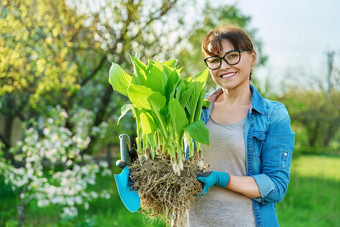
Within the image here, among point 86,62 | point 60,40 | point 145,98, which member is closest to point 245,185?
point 145,98

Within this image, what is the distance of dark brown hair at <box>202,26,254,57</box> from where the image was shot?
1.57 meters

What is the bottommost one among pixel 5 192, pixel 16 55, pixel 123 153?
pixel 5 192

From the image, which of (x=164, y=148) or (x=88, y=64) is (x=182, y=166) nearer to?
(x=164, y=148)

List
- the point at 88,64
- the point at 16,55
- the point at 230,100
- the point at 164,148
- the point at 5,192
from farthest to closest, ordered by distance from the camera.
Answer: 1. the point at 88,64
2. the point at 5,192
3. the point at 16,55
4. the point at 230,100
5. the point at 164,148

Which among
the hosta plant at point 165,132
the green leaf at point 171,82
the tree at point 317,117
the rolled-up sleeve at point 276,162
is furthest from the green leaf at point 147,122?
the tree at point 317,117

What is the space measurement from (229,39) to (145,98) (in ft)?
1.69

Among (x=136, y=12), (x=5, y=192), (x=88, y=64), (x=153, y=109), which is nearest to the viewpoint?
(x=153, y=109)

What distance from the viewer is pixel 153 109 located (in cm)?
136

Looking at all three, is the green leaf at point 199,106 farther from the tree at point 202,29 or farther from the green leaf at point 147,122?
the tree at point 202,29

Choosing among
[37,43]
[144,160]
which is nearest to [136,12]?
[37,43]

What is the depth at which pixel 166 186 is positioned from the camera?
139cm

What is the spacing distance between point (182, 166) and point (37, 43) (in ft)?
12.4

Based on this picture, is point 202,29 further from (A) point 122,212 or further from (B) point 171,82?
(B) point 171,82

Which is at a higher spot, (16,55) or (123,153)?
(16,55)
